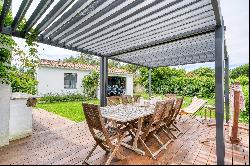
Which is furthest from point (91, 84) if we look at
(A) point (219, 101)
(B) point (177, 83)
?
(A) point (219, 101)

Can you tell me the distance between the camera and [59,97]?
15.9m

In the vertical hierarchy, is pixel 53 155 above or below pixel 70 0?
below

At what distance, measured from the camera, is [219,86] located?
4.19 meters

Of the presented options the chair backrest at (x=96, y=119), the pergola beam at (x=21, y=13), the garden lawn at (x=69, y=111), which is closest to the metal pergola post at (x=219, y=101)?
the chair backrest at (x=96, y=119)

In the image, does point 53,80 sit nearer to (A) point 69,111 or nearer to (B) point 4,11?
(A) point 69,111

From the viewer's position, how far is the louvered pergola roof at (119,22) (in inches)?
156

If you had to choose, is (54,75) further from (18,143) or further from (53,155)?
(53,155)

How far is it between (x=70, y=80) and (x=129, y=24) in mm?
14020

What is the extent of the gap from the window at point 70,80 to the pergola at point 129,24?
1129 cm

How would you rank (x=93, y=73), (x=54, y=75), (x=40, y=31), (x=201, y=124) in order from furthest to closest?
(x=93, y=73), (x=54, y=75), (x=201, y=124), (x=40, y=31)

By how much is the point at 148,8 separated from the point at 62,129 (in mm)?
5011

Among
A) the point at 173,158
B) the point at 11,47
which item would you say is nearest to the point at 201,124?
the point at 173,158

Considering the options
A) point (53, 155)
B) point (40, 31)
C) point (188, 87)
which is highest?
point (40, 31)

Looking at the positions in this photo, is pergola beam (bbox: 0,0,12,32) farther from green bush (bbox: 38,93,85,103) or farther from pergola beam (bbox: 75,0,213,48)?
green bush (bbox: 38,93,85,103)
